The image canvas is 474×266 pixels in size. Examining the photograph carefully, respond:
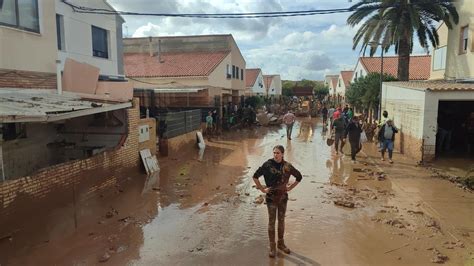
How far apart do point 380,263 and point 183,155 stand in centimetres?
1107

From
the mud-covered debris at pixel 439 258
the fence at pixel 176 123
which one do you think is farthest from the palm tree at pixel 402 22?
the mud-covered debris at pixel 439 258

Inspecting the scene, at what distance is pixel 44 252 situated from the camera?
6148 mm

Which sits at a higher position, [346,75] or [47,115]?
[346,75]

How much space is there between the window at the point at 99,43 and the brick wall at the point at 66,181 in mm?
8517

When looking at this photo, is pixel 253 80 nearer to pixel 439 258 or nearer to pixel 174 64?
pixel 174 64

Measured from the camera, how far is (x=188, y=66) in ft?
95.6

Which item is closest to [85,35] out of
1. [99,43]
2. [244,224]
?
[99,43]

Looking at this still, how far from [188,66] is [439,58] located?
16.7m

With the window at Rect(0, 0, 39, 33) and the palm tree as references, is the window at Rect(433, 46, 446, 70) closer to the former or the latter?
the palm tree

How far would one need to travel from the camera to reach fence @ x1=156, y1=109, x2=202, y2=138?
14867 mm

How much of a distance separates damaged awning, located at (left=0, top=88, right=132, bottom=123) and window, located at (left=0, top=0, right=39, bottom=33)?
1.65m

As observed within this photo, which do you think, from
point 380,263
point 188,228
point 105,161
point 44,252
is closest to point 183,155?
point 105,161

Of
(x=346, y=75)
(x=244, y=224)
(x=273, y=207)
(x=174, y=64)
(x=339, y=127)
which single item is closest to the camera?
(x=273, y=207)

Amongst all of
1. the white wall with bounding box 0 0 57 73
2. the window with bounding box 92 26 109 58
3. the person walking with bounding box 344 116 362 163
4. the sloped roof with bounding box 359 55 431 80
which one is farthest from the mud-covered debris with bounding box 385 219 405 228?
the sloped roof with bounding box 359 55 431 80
